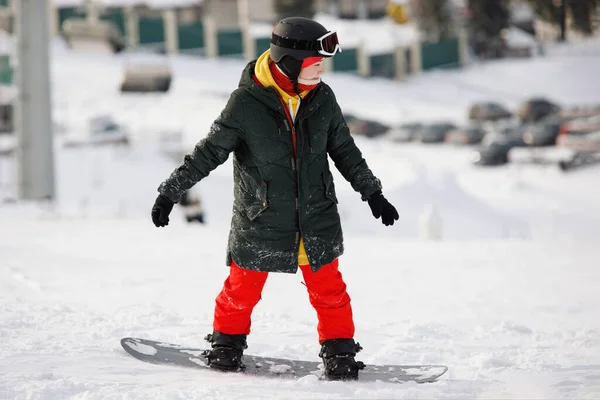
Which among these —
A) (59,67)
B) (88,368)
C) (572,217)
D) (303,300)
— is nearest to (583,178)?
(572,217)

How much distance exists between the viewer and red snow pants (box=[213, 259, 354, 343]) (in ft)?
12.3

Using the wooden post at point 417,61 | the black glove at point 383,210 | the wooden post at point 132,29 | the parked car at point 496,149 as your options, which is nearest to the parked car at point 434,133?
the parked car at point 496,149

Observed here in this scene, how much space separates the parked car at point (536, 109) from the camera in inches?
1222

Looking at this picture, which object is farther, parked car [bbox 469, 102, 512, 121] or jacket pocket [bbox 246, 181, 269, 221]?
parked car [bbox 469, 102, 512, 121]

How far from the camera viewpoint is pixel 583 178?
64.6ft

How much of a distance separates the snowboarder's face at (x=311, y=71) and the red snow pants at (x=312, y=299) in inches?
30.4

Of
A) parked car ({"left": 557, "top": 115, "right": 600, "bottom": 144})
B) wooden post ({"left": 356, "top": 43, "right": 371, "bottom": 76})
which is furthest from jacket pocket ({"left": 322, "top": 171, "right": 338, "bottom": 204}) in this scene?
wooden post ({"left": 356, "top": 43, "right": 371, "bottom": 76})

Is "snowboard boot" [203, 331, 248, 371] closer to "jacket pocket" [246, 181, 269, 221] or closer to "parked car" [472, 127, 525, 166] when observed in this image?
"jacket pocket" [246, 181, 269, 221]

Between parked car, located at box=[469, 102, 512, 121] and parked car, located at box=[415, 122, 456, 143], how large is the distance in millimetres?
3724

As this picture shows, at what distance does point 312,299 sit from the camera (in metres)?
3.78

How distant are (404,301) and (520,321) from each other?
817mm

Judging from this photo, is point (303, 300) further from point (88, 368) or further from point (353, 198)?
point (353, 198)

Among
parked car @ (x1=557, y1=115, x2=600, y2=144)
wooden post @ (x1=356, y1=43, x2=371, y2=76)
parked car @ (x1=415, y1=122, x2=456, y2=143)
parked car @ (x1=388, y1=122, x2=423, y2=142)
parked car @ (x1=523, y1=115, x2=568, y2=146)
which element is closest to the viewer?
parked car @ (x1=557, y1=115, x2=600, y2=144)

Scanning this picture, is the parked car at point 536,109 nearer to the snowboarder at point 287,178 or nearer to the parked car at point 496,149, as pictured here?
the parked car at point 496,149
